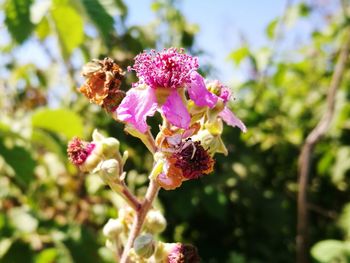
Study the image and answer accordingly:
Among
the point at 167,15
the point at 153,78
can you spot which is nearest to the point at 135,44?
the point at 167,15

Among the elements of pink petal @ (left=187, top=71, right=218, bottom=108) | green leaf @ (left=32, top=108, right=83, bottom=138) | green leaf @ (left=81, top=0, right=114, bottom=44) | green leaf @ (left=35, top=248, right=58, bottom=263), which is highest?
green leaf @ (left=81, top=0, right=114, bottom=44)

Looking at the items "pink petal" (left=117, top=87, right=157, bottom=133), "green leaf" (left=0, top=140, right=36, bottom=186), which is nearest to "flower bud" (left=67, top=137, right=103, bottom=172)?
"pink petal" (left=117, top=87, right=157, bottom=133)

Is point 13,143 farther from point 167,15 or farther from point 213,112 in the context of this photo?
point 167,15

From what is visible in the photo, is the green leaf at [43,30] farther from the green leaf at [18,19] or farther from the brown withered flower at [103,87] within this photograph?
the brown withered flower at [103,87]

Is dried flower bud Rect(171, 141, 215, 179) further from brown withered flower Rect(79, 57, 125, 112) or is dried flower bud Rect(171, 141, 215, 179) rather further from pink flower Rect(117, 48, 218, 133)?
brown withered flower Rect(79, 57, 125, 112)

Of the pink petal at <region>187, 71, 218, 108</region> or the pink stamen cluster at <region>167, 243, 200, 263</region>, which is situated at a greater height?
the pink petal at <region>187, 71, 218, 108</region>

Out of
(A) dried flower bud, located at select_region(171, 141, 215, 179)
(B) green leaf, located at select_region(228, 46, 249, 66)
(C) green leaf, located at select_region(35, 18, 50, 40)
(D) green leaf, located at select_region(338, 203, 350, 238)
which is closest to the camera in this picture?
(A) dried flower bud, located at select_region(171, 141, 215, 179)

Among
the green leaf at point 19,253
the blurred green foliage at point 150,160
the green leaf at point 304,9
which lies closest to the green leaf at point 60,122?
the blurred green foliage at point 150,160

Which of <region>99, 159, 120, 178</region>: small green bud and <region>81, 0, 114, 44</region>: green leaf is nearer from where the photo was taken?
<region>99, 159, 120, 178</region>: small green bud
